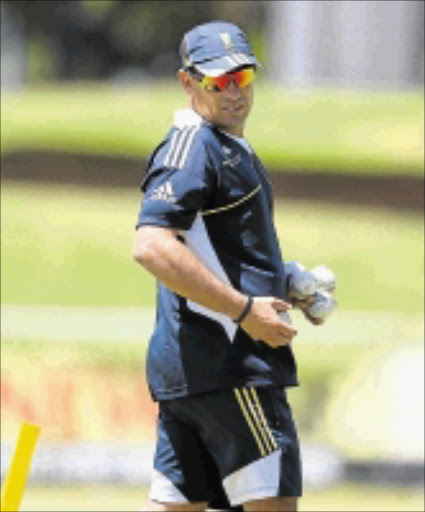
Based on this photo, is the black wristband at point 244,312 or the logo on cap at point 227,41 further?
the logo on cap at point 227,41

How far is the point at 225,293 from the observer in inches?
151

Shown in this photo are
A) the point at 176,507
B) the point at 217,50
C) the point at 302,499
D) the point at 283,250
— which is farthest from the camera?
the point at 283,250

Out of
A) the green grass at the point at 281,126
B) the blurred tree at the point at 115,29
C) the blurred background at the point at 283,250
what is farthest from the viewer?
the blurred tree at the point at 115,29

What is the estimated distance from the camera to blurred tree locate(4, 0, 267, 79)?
25.8 metres

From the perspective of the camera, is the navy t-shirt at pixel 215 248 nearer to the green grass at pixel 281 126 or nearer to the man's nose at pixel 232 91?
the man's nose at pixel 232 91

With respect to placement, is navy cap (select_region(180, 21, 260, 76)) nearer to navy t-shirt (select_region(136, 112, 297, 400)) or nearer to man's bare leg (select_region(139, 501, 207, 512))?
navy t-shirt (select_region(136, 112, 297, 400))

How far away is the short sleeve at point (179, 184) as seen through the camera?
12.5 feet

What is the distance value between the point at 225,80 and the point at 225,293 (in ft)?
1.75

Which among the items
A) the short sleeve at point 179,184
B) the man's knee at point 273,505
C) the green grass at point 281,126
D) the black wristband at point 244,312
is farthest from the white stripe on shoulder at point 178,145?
the green grass at point 281,126

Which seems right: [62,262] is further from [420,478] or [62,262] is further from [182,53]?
[182,53]

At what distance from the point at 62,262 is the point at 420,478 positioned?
5.53 m

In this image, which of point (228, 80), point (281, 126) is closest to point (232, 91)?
point (228, 80)

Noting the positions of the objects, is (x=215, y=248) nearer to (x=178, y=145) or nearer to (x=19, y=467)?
(x=178, y=145)

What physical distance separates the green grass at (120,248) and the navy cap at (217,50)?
23.7ft
